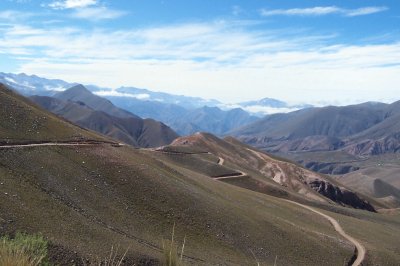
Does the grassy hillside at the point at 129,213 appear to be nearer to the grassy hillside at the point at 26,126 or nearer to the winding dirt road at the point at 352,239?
the winding dirt road at the point at 352,239

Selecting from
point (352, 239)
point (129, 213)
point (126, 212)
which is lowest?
point (352, 239)

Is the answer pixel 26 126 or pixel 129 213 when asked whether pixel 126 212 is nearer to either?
pixel 129 213

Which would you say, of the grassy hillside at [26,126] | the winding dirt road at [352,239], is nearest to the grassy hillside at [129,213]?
the winding dirt road at [352,239]

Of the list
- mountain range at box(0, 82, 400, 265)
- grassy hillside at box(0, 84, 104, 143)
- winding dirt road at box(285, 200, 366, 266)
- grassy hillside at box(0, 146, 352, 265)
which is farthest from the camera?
winding dirt road at box(285, 200, 366, 266)

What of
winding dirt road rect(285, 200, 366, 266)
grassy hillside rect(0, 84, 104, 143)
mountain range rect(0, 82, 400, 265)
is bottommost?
winding dirt road rect(285, 200, 366, 266)

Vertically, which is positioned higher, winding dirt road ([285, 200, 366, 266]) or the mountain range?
the mountain range

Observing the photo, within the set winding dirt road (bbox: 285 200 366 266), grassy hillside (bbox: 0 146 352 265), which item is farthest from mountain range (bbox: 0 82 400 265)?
winding dirt road (bbox: 285 200 366 266)

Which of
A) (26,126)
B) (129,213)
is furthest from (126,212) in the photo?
(26,126)

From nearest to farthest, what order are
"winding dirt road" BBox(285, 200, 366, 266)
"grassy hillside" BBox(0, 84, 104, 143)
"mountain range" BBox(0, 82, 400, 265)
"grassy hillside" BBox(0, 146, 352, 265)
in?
"mountain range" BBox(0, 82, 400, 265)
"grassy hillside" BBox(0, 146, 352, 265)
"grassy hillside" BBox(0, 84, 104, 143)
"winding dirt road" BBox(285, 200, 366, 266)

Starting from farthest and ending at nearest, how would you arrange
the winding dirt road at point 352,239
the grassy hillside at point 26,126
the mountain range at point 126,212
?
1. the winding dirt road at point 352,239
2. the grassy hillside at point 26,126
3. the mountain range at point 126,212

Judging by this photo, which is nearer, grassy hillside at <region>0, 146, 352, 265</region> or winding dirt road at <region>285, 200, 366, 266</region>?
grassy hillside at <region>0, 146, 352, 265</region>

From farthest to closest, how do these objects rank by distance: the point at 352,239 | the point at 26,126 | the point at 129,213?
the point at 352,239 → the point at 26,126 → the point at 129,213

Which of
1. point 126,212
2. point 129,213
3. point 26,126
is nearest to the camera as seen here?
point 126,212

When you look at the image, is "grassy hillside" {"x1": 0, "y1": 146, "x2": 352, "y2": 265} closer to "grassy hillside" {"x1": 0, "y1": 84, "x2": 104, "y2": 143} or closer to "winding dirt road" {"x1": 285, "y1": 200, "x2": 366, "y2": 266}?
"winding dirt road" {"x1": 285, "y1": 200, "x2": 366, "y2": 266}
